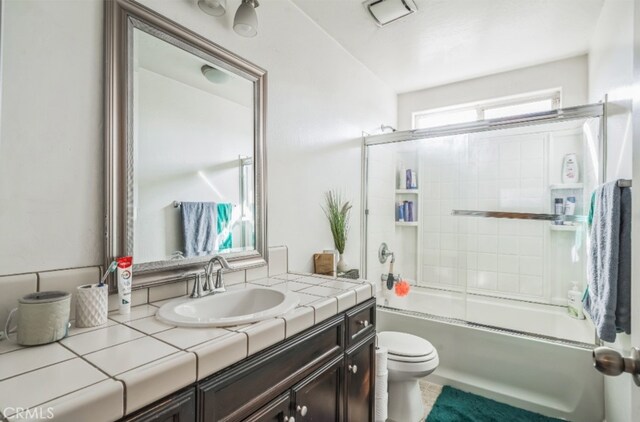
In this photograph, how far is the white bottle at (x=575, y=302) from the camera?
212 centimetres

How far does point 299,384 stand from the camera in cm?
103

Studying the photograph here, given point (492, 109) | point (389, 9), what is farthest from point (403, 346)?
point (492, 109)

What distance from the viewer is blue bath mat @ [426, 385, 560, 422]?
1842 millimetres

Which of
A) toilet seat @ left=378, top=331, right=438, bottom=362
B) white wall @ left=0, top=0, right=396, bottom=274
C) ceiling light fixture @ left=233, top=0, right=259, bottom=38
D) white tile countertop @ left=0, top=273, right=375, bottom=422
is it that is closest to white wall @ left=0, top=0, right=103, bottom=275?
white wall @ left=0, top=0, right=396, bottom=274

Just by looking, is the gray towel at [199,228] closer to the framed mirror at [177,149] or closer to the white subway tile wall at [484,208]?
the framed mirror at [177,149]

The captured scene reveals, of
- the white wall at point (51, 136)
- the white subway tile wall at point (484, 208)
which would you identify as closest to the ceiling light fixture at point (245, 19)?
the white wall at point (51, 136)

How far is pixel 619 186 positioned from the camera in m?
1.38

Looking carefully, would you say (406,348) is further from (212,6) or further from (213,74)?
(212,6)

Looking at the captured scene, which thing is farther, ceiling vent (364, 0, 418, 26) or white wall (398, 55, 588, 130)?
white wall (398, 55, 588, 130)

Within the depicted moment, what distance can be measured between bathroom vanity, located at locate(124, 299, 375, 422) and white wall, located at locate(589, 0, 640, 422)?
1.09 meters

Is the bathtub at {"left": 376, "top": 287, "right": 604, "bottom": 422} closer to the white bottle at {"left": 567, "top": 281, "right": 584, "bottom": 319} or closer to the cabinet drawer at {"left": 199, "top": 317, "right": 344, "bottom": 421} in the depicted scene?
the white bottle at {"left": 567, "top": 281, "right": 584, "bottom": 319}

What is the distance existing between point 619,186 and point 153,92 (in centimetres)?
203

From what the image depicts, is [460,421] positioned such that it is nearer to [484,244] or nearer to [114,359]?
[484,244]

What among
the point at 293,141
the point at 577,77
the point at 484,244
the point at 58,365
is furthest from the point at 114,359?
the point at 577,77
